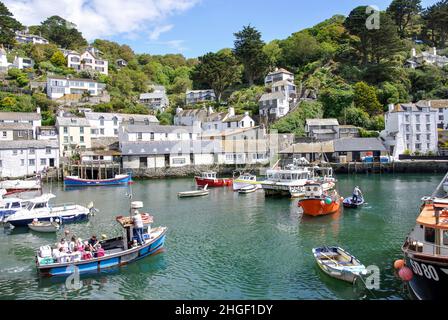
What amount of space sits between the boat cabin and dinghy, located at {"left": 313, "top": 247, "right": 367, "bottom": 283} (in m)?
2.57

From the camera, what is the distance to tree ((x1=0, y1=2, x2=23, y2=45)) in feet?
325

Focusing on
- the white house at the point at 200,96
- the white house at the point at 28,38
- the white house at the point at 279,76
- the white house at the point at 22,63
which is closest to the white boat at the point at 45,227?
the white house at the point at 279,76

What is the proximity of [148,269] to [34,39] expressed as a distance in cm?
11968

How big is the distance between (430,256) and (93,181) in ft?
166

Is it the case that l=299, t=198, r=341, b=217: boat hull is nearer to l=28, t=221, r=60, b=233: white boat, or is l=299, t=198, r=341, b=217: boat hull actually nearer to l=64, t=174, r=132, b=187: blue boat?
l=28, t=221, r=60, b=233: white boat

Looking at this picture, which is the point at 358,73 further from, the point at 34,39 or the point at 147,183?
the point at 34,39

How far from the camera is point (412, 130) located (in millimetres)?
70812

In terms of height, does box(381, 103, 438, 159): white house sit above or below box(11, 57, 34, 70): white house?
below

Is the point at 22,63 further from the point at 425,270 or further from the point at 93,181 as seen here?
the point at 425,270

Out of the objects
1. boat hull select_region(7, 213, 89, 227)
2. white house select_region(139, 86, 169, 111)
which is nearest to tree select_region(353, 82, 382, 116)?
white house select_region(139, 86, 169, 111)
